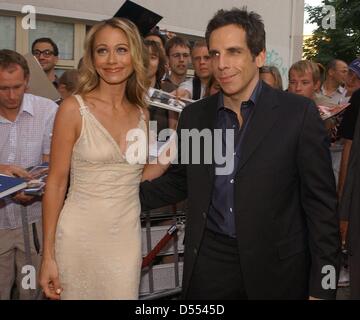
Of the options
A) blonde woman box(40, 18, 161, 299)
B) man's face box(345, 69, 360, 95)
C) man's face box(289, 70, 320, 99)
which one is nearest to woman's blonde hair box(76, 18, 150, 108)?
blonde woman box(40, 18, 161, 299)

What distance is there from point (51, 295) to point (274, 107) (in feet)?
4.41

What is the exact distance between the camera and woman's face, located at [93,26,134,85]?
2600 mm

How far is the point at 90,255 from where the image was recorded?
260cm

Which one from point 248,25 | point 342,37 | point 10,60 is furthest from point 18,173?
point 342,37

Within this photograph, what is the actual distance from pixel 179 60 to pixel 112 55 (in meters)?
3.29

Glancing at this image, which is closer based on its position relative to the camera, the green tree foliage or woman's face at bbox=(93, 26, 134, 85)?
woman's face at bbox=(93, 26, 134, 85)

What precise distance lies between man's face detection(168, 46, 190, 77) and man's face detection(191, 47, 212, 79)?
0.57 m

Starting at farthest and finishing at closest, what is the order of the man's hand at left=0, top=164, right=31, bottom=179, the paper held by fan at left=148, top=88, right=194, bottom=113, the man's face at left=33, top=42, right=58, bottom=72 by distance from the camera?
the man's face at left=33, top=42, right=58, bottom=72 → the man's hand at left=0, top=164, right=31, bottom=179 → the paper held by fan at left=148, top=88, right=194, bottom=113

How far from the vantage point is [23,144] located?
13.0 ft

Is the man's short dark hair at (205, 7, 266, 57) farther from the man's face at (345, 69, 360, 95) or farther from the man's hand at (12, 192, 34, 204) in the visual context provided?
the man's face at (345, 69, 360, 95)

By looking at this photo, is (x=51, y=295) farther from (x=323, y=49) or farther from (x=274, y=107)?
(x=323, y=49)
